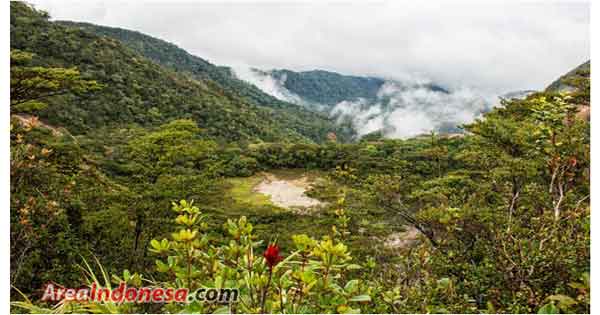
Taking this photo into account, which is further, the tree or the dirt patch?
the dirt patch

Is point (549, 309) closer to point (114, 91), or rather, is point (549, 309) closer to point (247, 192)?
point (247, 192)

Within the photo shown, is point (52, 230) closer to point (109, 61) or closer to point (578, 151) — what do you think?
point (578, 151)

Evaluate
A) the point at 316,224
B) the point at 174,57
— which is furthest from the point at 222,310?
the point at 174,57

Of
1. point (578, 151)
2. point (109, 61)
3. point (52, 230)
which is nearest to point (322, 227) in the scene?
point (52, 230)

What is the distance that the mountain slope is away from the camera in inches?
1037

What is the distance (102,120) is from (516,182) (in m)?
26.4

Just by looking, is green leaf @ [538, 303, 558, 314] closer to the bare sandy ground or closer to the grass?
the bare sandy ground

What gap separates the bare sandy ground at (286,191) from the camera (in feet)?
54.4

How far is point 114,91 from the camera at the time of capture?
98.8ft

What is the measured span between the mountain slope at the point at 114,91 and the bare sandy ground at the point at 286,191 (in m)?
11.7

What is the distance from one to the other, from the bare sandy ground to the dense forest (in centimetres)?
58

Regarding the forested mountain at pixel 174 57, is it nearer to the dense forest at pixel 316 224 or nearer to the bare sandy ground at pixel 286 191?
the bare sandy ground at pixel 286 191

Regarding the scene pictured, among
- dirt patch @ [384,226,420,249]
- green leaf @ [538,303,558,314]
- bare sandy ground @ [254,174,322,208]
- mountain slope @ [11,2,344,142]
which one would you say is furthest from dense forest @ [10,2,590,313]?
mountain slope @ [11,2,344,142]

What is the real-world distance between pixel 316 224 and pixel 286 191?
298 inches
